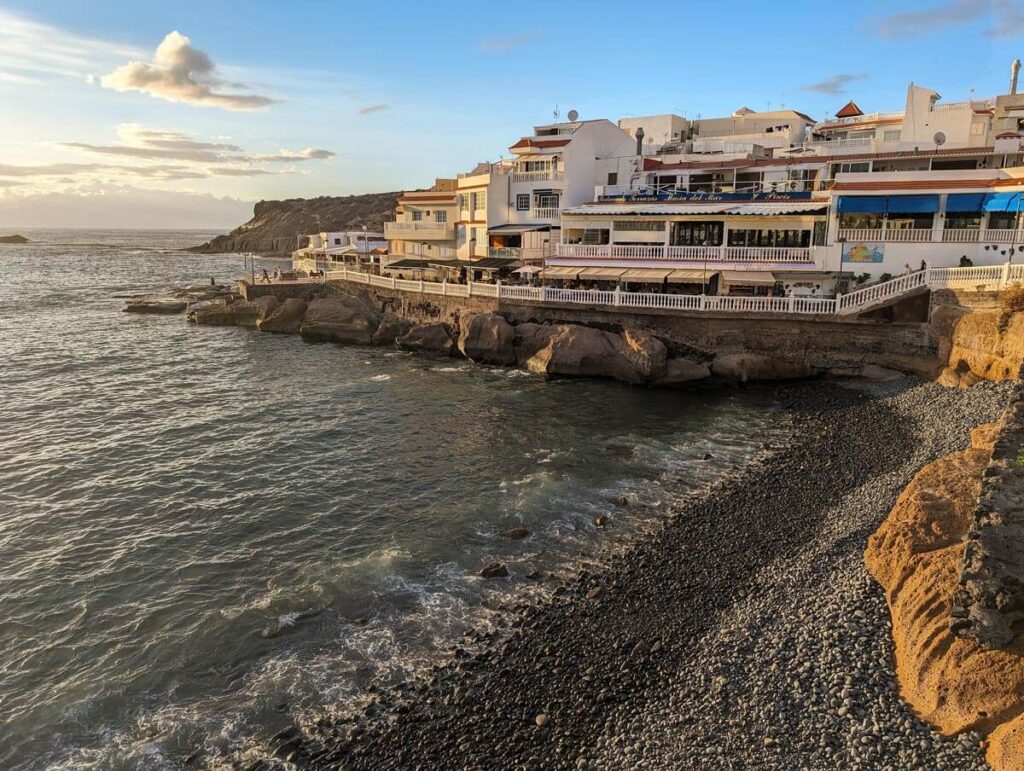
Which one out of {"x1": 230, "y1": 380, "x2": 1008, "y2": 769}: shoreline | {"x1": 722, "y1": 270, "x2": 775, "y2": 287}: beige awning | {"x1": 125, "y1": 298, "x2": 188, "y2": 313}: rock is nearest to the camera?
{"x1": 230, "y1": 380, "x2": 1008, "y2": 769}: shoreline

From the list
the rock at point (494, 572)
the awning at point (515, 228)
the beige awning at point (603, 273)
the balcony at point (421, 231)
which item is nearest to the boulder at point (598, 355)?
the beige awning at point (603, 273)

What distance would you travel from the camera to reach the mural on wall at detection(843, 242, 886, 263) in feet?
109

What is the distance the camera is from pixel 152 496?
2092 centimetres

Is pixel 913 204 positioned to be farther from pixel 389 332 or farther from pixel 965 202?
pixel 389 332

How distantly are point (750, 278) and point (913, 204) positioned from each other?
8.79 meters

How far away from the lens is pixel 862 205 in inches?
1324

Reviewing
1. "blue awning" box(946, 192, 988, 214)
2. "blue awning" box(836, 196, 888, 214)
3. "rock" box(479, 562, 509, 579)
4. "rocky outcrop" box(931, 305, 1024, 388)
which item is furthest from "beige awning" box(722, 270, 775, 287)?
"rock" box(479, 562, 509, 579)

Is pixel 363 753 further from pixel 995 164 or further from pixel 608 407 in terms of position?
pixel 995 164

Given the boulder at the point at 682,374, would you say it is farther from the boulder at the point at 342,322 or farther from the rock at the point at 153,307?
the rock at the point at 153,307

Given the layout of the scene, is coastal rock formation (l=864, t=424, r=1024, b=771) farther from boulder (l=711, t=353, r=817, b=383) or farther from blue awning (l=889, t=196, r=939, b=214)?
blue awning (l=889, t=196, r=939, b=214)

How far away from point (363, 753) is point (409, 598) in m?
4.58

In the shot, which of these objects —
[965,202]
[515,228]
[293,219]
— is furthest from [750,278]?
[293,219]

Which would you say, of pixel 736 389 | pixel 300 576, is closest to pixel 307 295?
pixel 736 389

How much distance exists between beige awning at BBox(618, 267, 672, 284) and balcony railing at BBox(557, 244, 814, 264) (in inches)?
74.9
